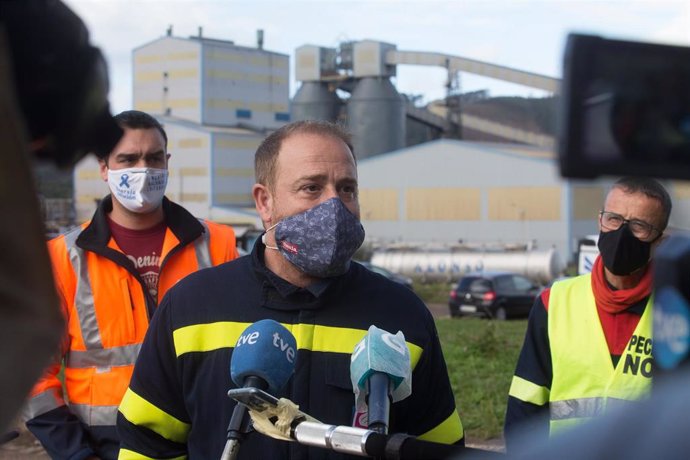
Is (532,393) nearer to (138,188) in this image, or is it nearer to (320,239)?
(320,239)

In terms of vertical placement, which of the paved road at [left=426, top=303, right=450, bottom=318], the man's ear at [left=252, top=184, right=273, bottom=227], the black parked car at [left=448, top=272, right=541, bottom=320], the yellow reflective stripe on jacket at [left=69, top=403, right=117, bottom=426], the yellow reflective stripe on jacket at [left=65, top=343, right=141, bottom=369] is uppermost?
Result: the man's ear at [left=252, top=184, right=273, bottom=227]

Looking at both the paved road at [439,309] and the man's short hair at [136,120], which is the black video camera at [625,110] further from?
the paved road at [439,309]

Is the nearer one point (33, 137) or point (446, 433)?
point (33, 137)

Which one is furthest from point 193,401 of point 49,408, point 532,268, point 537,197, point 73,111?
point 537,197

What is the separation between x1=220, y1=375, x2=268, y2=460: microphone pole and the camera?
8.75 ft

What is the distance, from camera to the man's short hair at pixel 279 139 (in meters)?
3.62

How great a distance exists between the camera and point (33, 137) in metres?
1.27

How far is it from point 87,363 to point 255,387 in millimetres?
2054

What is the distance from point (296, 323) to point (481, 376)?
734 centimetres

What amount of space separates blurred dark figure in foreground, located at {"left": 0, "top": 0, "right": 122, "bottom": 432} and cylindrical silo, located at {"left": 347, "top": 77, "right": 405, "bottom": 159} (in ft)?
179

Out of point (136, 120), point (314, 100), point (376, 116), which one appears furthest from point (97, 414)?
point (314, 100)

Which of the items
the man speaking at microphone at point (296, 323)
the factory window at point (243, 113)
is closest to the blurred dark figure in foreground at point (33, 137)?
the man speaking at microphone at point (296, 323)

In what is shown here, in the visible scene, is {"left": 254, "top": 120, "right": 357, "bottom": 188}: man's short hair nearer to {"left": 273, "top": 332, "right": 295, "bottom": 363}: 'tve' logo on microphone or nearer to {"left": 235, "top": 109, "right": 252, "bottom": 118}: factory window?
{"left": 273, "top": 332, "right": 295, "bottom": 363}: 'tve' logo on microphone

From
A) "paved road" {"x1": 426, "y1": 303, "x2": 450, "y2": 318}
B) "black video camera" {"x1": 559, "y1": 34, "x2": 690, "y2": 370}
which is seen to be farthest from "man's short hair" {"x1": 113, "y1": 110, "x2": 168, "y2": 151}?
"paved road" {"x1": 426, "y1": 303, "x2": 450, "y2": 318}
